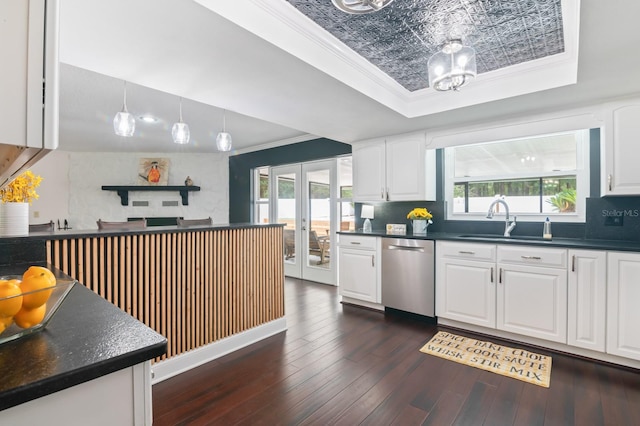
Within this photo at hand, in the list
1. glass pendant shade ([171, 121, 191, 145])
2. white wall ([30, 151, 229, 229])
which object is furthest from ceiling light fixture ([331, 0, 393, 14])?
white wall ([30, 151, 229, 229])

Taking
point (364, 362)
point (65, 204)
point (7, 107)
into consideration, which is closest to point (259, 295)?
point (364, 362)

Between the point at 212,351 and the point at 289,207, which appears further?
the point at 289,207

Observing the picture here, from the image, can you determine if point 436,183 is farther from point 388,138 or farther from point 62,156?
point 62,156

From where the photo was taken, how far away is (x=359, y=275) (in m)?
4.01

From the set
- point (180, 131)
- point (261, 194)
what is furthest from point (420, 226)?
point (261, 194)

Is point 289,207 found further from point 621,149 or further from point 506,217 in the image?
point 621,149

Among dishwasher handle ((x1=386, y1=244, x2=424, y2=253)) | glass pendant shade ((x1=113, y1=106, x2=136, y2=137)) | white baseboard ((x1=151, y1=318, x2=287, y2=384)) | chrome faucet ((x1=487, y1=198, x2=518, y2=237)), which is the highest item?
glass pendant shade ((x1=113, y1=106, x2=136, y2=137))

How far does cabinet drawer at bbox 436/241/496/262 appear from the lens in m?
3.05

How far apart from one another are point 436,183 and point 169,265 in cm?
313

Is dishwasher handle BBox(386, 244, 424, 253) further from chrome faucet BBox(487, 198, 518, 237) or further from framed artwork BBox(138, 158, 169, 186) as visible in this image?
framed artwork BBox(138, 158, 169, 186)

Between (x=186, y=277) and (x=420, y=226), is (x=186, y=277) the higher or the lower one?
the lower one

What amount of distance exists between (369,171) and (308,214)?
1627 mm

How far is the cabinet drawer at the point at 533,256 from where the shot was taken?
2.71 meters

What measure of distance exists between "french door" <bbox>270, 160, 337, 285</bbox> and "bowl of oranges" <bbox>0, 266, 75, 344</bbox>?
438cm
